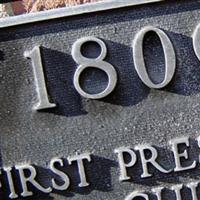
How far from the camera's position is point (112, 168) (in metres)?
1.73

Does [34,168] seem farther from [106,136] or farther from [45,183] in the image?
[106,136]

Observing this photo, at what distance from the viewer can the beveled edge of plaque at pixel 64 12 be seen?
5.41 feet

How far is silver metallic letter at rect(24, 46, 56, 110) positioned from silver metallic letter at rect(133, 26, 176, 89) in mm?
200

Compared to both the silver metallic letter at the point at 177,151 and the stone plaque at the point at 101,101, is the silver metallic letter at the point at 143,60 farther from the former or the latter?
the silver metallic letter at the point at 177,151

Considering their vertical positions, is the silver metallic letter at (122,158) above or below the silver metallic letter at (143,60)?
below

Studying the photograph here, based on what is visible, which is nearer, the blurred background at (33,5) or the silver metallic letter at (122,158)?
the silver metallic letter at (122,158)

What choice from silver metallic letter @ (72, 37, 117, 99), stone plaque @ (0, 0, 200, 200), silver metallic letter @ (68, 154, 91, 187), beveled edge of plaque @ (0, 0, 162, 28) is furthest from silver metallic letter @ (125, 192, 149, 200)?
beveled edge of plaque @ (0, 0, 162, 28)

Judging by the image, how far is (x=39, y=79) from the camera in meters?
1.67

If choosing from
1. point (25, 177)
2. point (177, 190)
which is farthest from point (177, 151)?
point (25, 177)

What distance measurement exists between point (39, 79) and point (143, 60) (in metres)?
0.22

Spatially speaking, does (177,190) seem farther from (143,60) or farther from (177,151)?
(143,60)

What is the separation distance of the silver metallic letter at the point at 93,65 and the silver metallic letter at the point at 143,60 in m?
0.06

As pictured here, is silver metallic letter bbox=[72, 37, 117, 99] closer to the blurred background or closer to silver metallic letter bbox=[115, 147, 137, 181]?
silver metallic letter bbox=[115, 147, 137, 181]

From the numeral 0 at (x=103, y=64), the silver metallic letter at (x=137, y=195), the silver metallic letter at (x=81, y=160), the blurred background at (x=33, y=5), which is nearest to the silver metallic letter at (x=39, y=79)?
the numeral 0 at (x=103, y=64)
